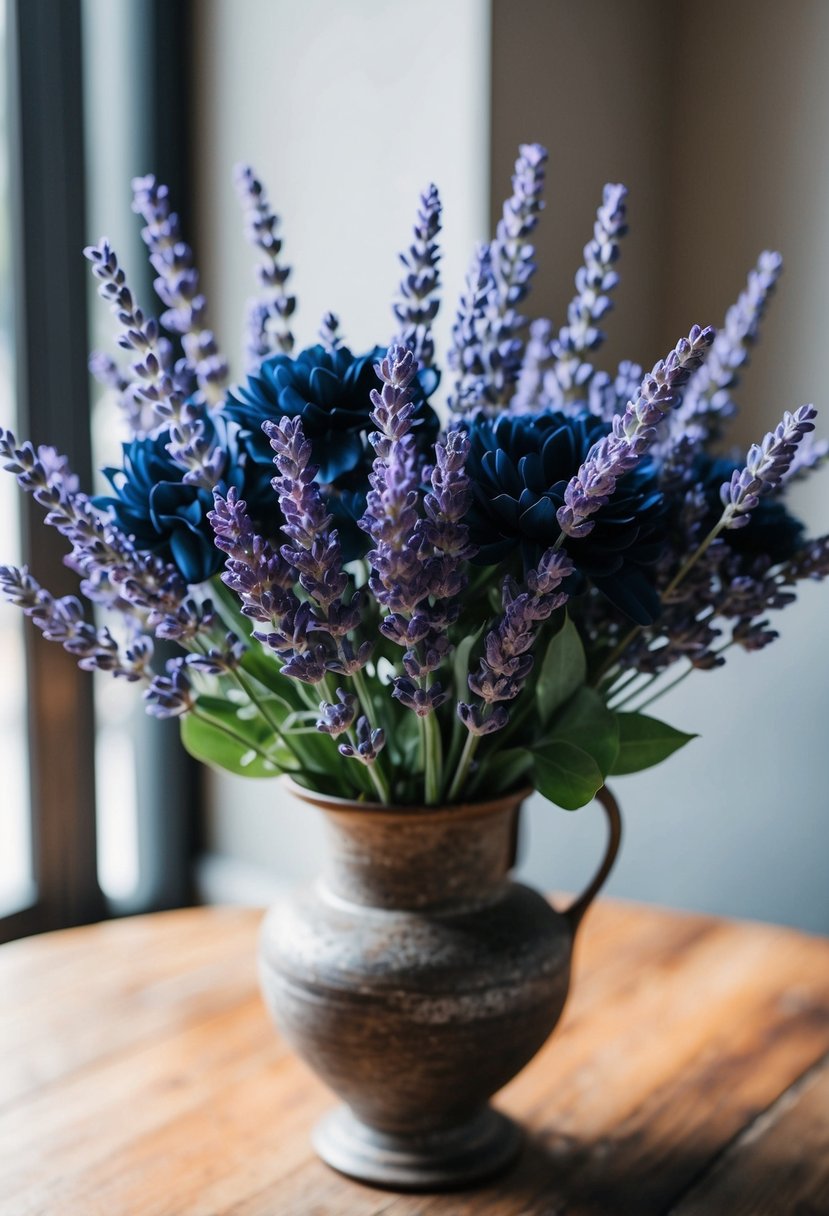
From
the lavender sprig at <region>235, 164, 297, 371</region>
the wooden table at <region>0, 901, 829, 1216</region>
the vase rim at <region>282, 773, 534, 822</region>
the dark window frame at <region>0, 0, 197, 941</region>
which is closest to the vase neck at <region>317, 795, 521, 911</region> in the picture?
the vase rim at <region>282, 773, 534, 822</region>

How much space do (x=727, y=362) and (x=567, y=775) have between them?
1.13 ft

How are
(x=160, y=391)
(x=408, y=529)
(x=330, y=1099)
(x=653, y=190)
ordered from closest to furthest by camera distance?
(x=408, y=529)
(x=160, y=391)
(x=330, y=1099)
(x=653, y=190)

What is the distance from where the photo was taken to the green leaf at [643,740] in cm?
77

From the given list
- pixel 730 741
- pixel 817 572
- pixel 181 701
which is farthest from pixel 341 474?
pixel 730 741

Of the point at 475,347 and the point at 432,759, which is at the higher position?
the point at 475,347

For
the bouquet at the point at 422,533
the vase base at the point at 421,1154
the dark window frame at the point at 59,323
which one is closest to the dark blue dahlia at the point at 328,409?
the bouquet at the point at 422,533

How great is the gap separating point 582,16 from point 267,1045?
118 centimetres

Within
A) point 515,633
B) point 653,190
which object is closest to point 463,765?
point 515,633

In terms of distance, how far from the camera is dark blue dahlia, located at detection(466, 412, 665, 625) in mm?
640

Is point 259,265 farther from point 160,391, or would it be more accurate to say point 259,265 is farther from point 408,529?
point 408,529

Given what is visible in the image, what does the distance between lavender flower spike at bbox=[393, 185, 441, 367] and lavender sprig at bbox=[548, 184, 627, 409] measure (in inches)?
4.3

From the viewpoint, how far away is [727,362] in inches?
34.3

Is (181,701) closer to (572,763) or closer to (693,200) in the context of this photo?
(572,763)

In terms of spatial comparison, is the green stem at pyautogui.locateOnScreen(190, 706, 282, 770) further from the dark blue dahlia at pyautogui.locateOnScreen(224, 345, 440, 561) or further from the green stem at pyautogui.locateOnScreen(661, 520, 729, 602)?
the green stem at pyautogui.locateOnScreen(661, 520, 729, 602)
